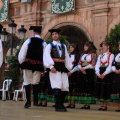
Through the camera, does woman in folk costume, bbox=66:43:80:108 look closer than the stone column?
Yes

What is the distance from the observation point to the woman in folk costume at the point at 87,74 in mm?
10312

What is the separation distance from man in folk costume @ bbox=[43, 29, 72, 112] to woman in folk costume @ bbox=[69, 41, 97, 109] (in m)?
1.21

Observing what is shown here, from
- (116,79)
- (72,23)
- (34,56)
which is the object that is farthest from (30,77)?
(72,23)

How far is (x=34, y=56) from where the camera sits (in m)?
10.0

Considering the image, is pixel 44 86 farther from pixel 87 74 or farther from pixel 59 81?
pixel 59 81

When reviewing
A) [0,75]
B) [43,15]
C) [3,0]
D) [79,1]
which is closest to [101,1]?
[79,1]

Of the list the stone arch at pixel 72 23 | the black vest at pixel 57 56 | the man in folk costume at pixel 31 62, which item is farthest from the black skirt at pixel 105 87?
the stone arch at pixel 72 23

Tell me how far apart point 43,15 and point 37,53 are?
12.1 m

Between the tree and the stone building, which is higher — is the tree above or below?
below

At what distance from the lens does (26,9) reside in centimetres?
2286

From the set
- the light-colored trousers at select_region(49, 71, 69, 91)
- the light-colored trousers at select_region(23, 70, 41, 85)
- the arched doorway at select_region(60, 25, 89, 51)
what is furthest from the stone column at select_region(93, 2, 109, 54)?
the light-colored trousers at select_region(49, 71, 69, 91)

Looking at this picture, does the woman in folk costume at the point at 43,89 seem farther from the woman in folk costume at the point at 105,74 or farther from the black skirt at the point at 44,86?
the woman in folk costume at the point at 105,74

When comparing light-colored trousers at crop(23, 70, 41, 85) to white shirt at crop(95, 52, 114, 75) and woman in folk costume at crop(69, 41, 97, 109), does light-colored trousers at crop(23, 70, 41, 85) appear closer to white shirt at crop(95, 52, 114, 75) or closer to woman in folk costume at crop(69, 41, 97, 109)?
woman in folk costume at crop(69, 41, 97, 109)

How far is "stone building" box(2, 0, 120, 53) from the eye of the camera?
18578 millimetres
